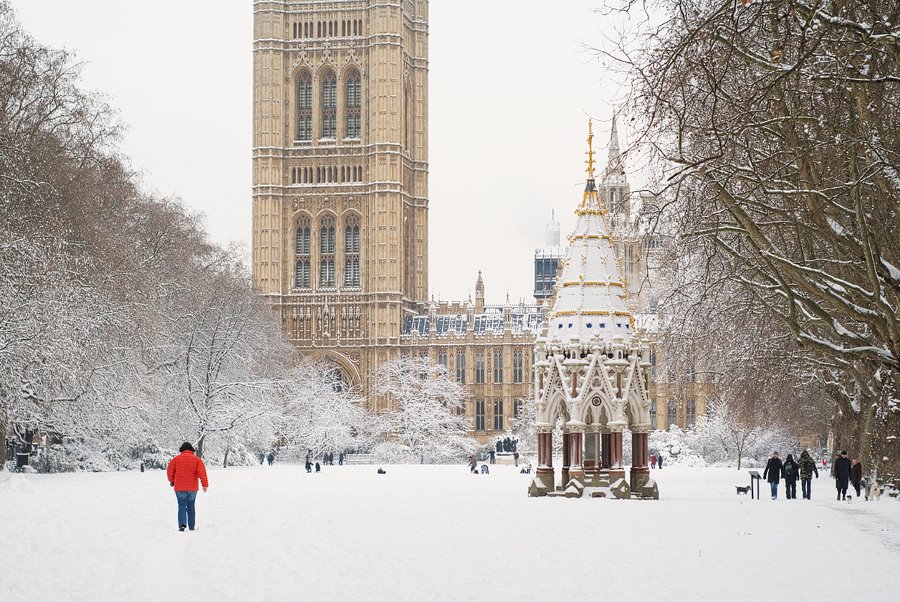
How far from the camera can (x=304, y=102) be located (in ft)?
302

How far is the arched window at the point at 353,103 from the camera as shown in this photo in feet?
301

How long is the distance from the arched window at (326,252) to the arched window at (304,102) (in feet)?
18.5

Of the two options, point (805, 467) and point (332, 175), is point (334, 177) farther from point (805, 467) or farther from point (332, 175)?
point (805, 467)

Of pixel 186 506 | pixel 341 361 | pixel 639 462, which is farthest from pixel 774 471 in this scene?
pixel 341 361

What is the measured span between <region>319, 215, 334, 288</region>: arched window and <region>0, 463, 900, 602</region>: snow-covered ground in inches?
2564

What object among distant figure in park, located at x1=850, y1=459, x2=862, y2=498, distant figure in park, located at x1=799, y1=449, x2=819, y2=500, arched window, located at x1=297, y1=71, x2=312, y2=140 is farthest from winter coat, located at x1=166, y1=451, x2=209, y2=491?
arched window, located at x1=297, y1=71, x2=312, y2=140

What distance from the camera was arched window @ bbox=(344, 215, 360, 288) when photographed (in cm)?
9138

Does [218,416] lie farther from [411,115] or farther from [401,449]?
[411,115]

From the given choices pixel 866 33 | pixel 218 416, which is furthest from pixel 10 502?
pixel 218 416

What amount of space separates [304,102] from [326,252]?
969 centimetres

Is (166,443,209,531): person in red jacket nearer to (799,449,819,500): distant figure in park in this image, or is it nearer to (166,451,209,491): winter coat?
(166,451,209,491): winter coat

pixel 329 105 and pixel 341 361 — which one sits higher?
pixel 329 105

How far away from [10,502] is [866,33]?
15.9m

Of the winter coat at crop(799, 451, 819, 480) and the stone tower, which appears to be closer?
the winter coat at crop(799, 451, 819, 480)
